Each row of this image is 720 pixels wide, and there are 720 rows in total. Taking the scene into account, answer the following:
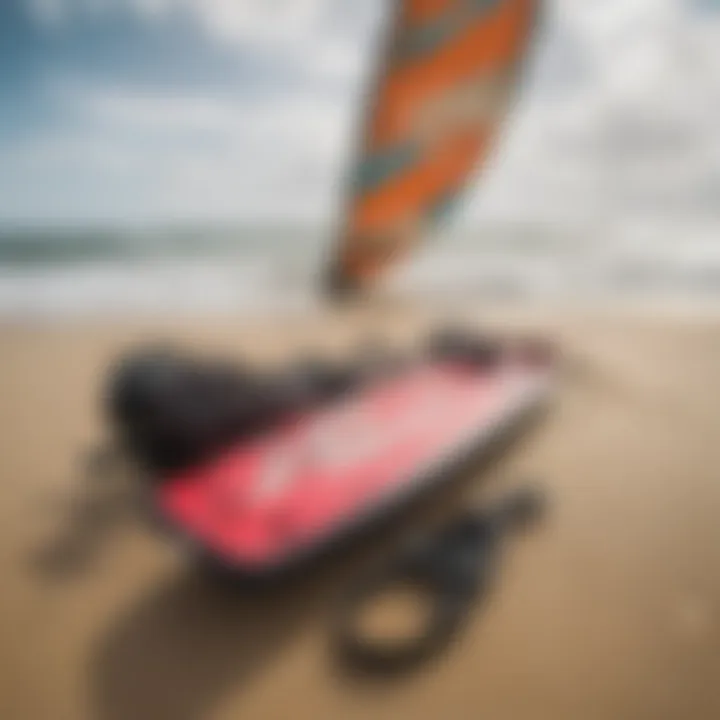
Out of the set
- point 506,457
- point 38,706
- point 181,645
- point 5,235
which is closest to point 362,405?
point 506,457

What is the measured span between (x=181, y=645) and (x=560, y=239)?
226 centimetres

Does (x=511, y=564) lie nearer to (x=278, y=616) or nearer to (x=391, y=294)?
(x=278, y=616)

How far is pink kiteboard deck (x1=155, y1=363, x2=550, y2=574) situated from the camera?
81 cm

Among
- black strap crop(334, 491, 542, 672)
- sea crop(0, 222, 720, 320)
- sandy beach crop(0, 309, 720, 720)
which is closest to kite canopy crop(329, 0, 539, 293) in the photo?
sea crop(0, 222, 720, 320)

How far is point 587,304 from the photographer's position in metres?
1.82

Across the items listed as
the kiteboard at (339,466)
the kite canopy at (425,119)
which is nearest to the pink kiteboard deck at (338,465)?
the kiteboard at (339,466)

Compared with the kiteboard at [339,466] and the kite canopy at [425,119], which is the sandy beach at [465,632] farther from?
the kite canopy at [425,119]

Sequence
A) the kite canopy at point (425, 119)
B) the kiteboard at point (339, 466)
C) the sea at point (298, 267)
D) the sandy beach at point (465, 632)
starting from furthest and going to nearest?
the sea at point (298, 267) < the kite canopy at point (425, 119) < the kiteboard at point (339, 466) < the sandy beach at point (465, 632)

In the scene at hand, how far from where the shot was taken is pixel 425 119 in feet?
5.43

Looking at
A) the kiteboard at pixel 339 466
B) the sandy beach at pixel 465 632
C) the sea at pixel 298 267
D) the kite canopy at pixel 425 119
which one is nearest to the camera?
the sandy beach at pixel 465 632

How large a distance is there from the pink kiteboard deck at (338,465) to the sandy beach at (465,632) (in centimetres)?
6

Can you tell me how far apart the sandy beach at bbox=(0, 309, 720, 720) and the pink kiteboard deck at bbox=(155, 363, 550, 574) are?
0.06m

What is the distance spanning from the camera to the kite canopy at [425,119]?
1.50 m

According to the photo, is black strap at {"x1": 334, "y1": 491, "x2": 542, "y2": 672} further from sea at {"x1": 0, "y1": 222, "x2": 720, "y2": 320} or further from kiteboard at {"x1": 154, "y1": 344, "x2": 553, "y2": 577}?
sea at {"x1": 0, "y1": 222, "x2": 720, "y2": 320}
